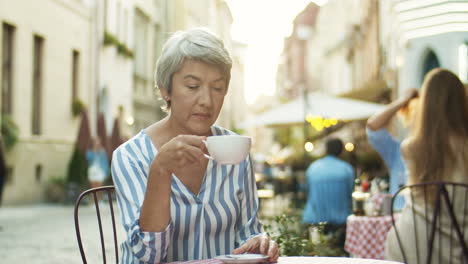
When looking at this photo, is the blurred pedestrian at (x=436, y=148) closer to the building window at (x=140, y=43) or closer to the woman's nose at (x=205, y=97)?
the woman's nose at (x=205, y=97)

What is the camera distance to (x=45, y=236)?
922 centimetres

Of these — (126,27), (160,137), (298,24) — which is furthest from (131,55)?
(298,24)

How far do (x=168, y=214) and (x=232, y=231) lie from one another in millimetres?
518

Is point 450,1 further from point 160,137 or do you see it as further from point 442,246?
point 160,137

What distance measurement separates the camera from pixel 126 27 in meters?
25.5

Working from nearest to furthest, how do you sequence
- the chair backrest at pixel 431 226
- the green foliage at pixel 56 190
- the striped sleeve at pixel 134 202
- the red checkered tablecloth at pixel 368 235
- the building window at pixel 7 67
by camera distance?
the striped sleeve at pixel 134 202 → the chair backrest at pixel 431 226 → the red checkered tablecloth at pixel 368 235 → the building window at pixel 7 67 → the green foliage at pixel 56 190

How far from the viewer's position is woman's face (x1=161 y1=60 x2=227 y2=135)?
2.33 m

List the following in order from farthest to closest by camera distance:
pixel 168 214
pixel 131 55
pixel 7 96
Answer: pixel 131 55 < pixel 7 96 < pixel 168 214

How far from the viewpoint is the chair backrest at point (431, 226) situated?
11.9ft

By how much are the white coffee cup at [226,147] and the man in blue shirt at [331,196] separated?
5.38 meters

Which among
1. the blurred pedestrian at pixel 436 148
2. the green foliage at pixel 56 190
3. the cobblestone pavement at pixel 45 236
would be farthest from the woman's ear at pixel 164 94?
the green foliage at pixel 56 190

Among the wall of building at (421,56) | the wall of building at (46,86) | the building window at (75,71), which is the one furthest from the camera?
the building window at (75,71)

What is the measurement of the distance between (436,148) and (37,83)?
14.6 m

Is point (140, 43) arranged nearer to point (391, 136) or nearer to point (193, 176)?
point (391, 136)
